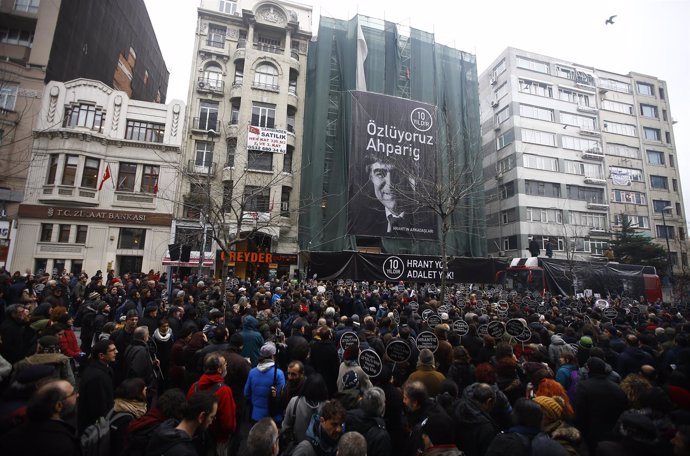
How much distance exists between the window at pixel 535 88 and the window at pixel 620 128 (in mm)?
10339

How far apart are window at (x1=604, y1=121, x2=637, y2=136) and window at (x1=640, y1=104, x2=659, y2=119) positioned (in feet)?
12.3

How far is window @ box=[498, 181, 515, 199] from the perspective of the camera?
1622 inches

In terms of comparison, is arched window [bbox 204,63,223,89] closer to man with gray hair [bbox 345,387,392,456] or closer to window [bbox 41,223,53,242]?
window [bbox 41,223,53,242]

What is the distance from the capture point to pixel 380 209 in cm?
2630

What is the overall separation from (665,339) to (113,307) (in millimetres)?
15089

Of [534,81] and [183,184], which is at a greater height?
[534,81]

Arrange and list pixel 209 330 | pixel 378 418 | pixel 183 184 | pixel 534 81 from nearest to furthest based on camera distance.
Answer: pixel 378 418 < pixel 209 330 < pixel 183 184 < pixel 534 81

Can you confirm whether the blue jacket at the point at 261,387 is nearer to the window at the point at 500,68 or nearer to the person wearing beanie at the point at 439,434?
the person wearing beanie at the point at 439,434

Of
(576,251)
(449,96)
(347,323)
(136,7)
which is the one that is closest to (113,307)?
(347,323)

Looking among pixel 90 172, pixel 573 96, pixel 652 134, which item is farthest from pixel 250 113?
pixel 652 134

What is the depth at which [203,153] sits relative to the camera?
95.4 ft

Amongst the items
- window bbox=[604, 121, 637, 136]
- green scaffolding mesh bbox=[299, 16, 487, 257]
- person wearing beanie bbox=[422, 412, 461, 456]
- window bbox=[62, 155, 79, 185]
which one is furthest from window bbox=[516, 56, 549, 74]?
person wearing beanie bbox=[422, 412, 461, 456]

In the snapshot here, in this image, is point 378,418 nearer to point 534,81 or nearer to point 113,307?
point 113,307

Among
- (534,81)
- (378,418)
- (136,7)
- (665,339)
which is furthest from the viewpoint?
(534,81)
